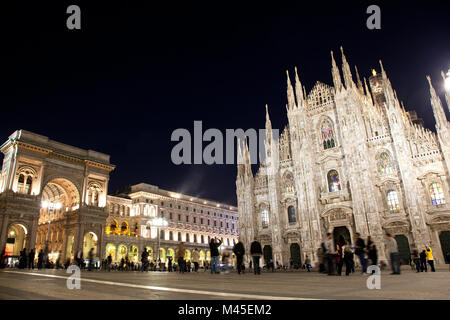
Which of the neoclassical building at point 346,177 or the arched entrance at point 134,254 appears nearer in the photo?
the neoclassical building at point 346,177

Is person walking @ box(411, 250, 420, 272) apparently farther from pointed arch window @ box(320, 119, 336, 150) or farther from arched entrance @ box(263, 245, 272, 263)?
arched entrance @ box(263, 245, 272, 263)

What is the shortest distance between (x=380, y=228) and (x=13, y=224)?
126 ft

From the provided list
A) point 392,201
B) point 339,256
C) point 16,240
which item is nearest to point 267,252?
point 392,201

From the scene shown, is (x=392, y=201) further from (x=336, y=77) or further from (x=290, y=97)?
(x=290, y=97)

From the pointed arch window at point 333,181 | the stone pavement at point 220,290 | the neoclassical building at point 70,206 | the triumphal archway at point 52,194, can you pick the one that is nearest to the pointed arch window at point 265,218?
the pointed arch window at point 333,181

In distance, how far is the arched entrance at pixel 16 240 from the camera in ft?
117

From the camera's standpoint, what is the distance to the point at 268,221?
4059cm

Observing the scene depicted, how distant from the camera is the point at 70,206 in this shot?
40594 millimetres

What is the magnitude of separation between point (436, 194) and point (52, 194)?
46550 millimetres

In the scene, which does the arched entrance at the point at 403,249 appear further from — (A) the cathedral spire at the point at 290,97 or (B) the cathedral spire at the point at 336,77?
(A) the cathedral spire at the point at 290,97

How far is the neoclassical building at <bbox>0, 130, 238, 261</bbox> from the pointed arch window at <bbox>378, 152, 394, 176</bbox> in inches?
1328

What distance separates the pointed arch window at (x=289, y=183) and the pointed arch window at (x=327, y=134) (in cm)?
563

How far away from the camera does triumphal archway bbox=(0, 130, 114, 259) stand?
3369cm

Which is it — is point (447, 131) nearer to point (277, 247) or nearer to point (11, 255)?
point (277, 247)
